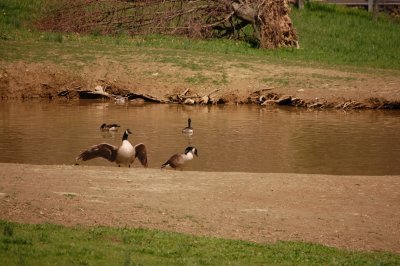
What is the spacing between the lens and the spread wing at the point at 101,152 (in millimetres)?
15172

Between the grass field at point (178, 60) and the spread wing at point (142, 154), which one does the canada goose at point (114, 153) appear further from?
the grass field at point (178, 60)

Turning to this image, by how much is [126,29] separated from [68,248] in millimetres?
20897

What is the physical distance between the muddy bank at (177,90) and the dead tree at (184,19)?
202 inches

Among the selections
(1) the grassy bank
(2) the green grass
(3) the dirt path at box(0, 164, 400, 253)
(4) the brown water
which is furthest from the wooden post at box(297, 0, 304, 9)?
(2) the green grass

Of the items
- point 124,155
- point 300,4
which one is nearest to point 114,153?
point 124,155

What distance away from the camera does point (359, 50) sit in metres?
30.1

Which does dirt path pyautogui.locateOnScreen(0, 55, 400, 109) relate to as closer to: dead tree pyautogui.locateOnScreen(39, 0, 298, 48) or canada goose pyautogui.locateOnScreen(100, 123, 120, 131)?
dead tree pyautogui.locateOnScreen(39, 0, 298, 48)

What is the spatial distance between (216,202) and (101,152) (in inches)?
Result: 141

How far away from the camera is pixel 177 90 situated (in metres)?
24.1

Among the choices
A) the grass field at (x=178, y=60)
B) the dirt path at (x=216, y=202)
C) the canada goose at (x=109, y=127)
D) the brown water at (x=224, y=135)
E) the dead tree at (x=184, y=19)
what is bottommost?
the brown water at (x=224, y=135)

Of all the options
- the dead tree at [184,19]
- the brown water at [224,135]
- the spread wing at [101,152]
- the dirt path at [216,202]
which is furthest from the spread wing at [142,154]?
the dead tree at [184,19]

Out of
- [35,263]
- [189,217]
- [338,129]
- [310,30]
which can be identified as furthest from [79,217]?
[310,30]

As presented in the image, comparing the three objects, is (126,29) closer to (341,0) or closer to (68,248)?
(341,0)

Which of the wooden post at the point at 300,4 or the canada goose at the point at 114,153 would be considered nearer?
the canada goose at the point at 114,153
